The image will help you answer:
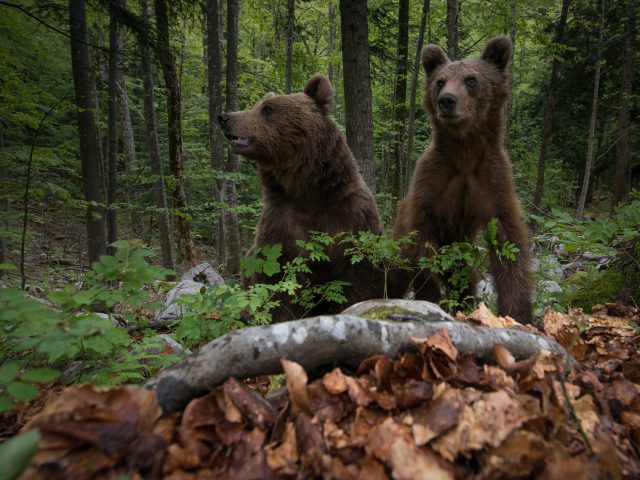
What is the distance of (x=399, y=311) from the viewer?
225 cm

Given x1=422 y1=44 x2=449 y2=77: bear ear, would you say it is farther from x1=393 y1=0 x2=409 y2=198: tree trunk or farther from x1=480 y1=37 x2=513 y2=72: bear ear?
x1=393 y1=0 x2=409 y2=198: tree trunk

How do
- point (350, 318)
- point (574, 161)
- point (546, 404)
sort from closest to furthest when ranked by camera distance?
point (546, 404) < point (350, 318) < point (574, 161)

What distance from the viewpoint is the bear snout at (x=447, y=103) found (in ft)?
11.6

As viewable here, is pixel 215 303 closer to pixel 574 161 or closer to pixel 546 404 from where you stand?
pixel 546 404

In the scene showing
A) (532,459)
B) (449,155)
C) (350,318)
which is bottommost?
(532,459)

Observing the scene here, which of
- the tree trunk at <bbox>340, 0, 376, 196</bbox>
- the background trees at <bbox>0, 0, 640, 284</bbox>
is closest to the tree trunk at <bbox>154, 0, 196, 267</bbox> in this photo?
the background trees at <bbox>0, 0, 640, 284</bbox>

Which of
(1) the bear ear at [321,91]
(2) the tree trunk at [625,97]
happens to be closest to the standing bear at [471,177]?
(1) the bear ear at [321,91]

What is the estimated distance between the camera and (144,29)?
6.39 metres

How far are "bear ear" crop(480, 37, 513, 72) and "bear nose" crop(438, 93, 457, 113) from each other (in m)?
0.98

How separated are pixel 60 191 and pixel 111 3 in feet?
11.1

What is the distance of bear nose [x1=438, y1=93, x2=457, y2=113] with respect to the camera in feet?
11.6

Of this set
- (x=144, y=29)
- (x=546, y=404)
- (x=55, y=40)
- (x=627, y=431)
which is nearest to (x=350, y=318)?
(x=546, y=404)

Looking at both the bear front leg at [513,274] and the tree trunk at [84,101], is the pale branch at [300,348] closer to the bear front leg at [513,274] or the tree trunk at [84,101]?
the bear front leg at [513,274]

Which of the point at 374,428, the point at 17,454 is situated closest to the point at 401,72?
the point at 374,428
